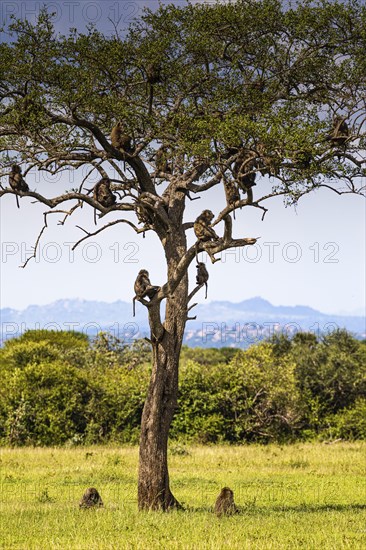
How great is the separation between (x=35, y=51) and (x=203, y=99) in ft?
14.3

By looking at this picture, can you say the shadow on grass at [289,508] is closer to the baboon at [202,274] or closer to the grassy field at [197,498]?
the grassy field at [197,498]

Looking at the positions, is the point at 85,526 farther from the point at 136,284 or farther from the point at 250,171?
the point at 250,171

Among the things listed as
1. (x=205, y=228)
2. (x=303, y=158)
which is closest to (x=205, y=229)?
(x=205, y=228)

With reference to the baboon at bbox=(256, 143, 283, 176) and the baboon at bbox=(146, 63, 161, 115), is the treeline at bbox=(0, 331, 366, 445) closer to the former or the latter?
the baboon at bbox=(146, 63, 161, 115)

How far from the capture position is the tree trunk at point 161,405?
60.0 feet

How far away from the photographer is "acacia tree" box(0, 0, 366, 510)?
18.4 m

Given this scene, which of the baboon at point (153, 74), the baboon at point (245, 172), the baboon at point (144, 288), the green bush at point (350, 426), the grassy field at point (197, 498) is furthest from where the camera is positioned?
the green bush at point (350, 426)

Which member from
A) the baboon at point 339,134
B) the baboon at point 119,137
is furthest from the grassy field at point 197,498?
the baboon at point 339,134

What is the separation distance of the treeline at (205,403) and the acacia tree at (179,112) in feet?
56.1

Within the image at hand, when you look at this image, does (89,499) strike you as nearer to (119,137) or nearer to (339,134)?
(119,137)

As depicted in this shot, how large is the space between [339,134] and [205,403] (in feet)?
65.5

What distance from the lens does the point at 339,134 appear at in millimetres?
19016

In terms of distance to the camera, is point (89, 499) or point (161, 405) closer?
point (89, 499)

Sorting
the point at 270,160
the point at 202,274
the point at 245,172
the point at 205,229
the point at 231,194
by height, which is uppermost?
the point at 270,160
